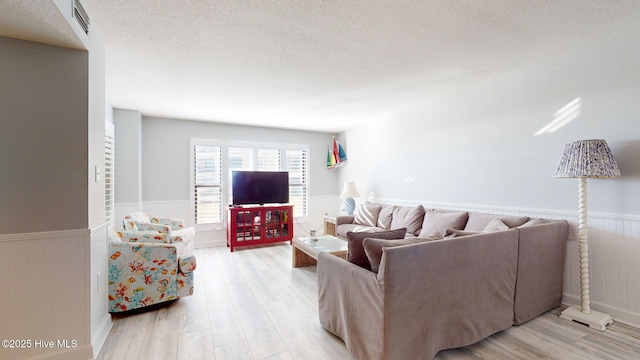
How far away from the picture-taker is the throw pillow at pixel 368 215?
4.81 meters

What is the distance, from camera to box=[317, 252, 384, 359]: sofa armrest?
1781 mm

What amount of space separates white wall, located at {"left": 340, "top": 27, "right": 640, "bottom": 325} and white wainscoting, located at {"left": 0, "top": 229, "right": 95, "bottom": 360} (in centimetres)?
416

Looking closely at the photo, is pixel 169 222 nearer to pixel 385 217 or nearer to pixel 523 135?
pixel 385 217

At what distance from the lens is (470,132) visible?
378cm

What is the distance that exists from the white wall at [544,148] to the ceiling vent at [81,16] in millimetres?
4063

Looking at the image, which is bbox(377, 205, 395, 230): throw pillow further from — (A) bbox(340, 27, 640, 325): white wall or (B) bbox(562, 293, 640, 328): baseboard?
(B) bbox(562, 293, 640, 328): baseboard

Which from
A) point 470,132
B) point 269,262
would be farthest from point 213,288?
point 470,132

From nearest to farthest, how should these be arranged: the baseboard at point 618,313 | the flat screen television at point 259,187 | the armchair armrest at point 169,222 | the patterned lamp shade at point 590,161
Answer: the patterned lamp shade at point 590,161
the baseboard at point 618,313
the armchair armrest at point 169,222
the flat screen television at point 259,187

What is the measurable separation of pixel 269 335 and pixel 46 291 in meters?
1.62

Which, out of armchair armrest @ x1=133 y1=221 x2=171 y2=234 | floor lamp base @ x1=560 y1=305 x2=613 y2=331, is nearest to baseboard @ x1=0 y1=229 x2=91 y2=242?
armchair armrest @ x1=133 y1=221 x2=171 y2=234

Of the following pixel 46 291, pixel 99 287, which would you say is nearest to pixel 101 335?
pixel 99 287

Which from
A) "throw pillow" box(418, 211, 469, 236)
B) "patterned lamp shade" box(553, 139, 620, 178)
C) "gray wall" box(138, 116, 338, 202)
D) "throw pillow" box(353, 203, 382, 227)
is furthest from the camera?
"gray wall" box(138, 116, 338, 202)

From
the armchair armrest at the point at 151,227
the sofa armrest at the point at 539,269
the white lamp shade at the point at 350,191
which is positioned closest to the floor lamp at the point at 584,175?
the sofa armrest at the point at 539,269

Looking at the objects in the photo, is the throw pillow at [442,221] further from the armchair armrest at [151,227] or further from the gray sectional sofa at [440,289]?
the armchair armrest at [151,227]
